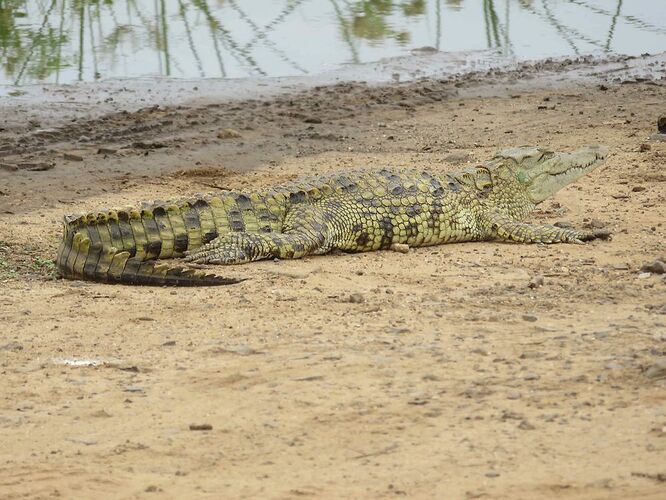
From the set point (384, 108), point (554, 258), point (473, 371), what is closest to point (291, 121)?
point (384, 108)

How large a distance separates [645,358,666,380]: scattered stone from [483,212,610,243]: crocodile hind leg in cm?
343

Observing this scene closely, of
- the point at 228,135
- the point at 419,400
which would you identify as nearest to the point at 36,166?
the point at 228,135

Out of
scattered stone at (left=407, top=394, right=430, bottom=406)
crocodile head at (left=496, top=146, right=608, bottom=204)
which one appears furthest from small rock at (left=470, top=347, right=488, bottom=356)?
crocodile head at (left=496, top=146, right=608, bottom=204)

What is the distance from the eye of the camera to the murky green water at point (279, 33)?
51.4ft

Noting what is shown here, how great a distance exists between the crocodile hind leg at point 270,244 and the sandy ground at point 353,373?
0.12 metres

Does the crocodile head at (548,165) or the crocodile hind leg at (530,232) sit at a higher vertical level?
the crocodile head at (548,165)

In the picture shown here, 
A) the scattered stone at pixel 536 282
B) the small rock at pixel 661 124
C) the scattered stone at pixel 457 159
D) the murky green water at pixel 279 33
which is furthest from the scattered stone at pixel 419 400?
the murky green water at pixel 279 33

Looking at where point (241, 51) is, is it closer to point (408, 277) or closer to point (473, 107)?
point (473, 107)

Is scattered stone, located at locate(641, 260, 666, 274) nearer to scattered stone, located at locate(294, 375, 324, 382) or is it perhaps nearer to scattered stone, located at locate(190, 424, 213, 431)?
scattered stone, located at locate(294, 375, 324, 382)

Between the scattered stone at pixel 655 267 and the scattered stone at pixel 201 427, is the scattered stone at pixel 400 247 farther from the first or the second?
the scattered stone at pixel 201 427

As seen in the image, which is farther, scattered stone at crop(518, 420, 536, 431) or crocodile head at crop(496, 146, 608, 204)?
crocodile head at crop(496, 146, 608, 204)

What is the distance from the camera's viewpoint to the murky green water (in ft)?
51.4

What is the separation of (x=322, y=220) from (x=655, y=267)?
94.7 inches

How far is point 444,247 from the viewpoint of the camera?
8828 millimetres
